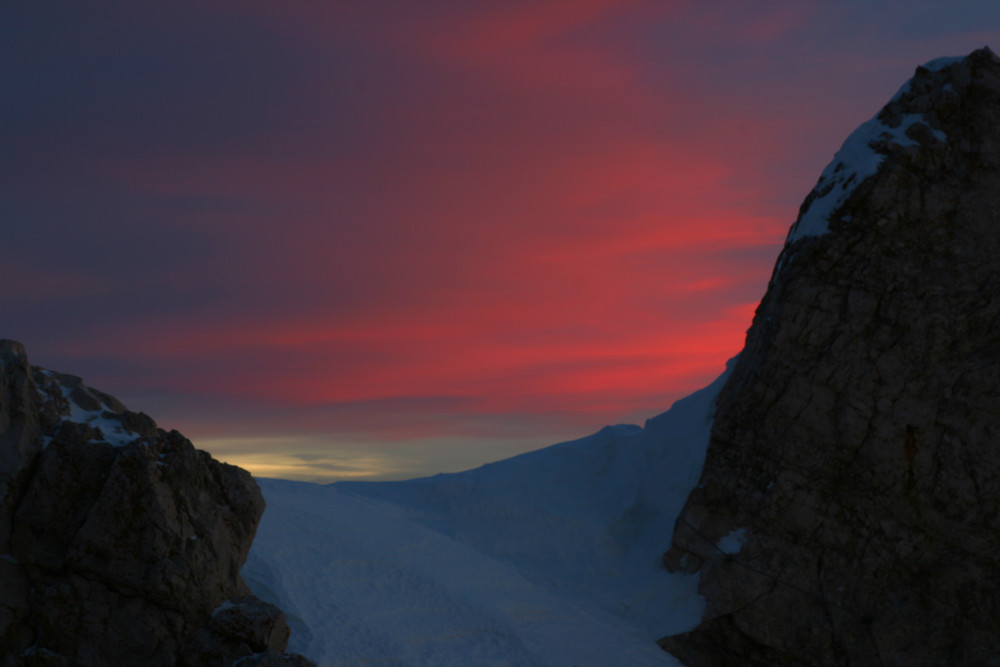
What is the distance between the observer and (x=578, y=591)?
29312 mm

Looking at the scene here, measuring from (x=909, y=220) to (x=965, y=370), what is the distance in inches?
180

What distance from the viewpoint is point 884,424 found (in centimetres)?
2505

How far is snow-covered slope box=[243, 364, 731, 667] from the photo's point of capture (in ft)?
76.8

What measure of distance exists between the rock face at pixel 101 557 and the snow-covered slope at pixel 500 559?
9.06 ft

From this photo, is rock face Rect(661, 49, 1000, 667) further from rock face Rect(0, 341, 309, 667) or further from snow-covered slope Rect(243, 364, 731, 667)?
rock face Rect(0, 341, 309, 667)

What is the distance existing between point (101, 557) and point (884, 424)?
20.7 meters

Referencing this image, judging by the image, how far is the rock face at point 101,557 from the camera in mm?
19094

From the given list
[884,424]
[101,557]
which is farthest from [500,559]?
[101,557]

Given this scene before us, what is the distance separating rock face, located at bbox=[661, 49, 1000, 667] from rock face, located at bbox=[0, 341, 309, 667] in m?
13.6

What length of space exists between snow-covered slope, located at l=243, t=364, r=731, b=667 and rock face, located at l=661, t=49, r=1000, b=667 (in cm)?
265

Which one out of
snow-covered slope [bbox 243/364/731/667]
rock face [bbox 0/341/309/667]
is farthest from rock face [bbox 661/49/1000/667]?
rock face [bbox 0/341/309/667]

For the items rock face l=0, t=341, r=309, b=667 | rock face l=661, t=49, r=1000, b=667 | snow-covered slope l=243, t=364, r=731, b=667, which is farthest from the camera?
rock face l=661, t=49, r=1000, b=667

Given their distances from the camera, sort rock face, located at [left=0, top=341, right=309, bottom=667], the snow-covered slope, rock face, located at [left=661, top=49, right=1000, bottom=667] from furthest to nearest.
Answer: rock face, located at [left=661, top=49, right=1000, bottom=667] < the snow-covered slope < rock face, located at [left=0, top=341, right=309, bottom=667]

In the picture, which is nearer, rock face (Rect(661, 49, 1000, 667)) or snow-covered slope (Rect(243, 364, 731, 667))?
snow-covered slope (Rect(243, 364, 731, 667))
